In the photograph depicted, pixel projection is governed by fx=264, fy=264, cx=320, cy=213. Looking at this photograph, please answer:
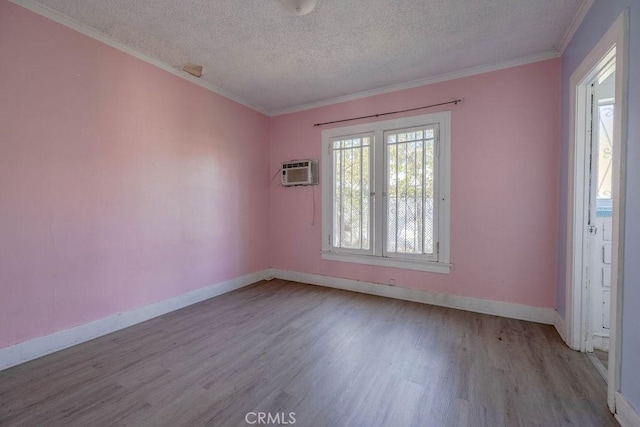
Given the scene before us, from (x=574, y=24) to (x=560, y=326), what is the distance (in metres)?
2.58

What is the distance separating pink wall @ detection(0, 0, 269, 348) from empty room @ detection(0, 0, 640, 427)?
0.02m

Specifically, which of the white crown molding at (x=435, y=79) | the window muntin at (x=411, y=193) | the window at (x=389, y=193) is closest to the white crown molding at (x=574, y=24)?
the white crown molding at (x=435, y=79)

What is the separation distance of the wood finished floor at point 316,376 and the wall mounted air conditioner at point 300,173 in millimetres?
2007

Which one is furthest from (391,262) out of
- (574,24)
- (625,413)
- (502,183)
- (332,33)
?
(574,24)

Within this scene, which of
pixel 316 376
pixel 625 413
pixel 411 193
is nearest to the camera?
pixel 625 413

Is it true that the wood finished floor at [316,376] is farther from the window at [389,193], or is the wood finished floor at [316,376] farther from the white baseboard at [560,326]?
the window at [389,193]

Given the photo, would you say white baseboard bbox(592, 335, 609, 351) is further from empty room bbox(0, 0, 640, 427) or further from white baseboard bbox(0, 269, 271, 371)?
white baseboard bbox(0, 269, 271, 371)

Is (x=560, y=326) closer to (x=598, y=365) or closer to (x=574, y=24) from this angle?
(x=598, y=365)

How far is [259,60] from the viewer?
2.78 meters

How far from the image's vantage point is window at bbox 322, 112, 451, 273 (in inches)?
123

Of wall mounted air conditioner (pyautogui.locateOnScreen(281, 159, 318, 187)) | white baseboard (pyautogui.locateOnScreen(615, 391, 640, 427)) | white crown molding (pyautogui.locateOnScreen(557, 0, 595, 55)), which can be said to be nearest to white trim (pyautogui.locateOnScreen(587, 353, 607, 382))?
white baseboard (pyautogui.locateOnScreen(615, 391, 640, 427))

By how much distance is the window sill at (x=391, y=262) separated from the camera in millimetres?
3125

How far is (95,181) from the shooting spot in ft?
7.73

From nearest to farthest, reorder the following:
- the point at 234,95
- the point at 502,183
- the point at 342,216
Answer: the point at 502,183, the point at 234,95, the point at 342,216
